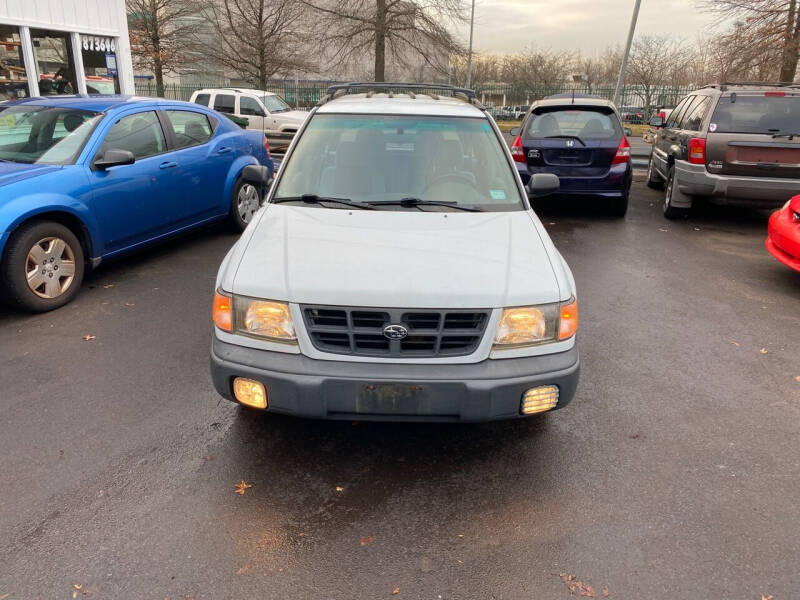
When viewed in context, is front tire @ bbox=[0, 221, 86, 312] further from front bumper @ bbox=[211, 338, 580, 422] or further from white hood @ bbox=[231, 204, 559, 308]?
front bumper @ bbox=[211, 338, 580, 422]

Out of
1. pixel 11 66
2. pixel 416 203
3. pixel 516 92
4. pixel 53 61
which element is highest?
pixel 516 92

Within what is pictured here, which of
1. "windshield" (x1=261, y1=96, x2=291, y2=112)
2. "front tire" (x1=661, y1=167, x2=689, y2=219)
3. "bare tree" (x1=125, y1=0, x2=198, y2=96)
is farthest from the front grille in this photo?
"bare tree" (x1=125, y1=0, x2=198, y2=96)

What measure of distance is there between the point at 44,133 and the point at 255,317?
412cm

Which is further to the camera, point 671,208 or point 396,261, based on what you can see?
point 671,208

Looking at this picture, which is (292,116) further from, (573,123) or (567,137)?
(567,137)

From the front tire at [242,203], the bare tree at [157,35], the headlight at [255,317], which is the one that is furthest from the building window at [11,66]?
the bare tree at [157,35]

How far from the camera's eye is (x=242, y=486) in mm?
2953

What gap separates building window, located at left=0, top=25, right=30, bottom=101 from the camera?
11.3 meters

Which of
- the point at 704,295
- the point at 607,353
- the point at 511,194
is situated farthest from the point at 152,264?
the point at 704,295

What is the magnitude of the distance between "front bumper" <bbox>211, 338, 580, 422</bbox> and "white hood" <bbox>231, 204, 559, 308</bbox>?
29 centimetres

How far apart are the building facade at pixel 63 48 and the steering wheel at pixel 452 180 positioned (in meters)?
10.9

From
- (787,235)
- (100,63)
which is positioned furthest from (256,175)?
(100,63)

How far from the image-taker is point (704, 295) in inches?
235

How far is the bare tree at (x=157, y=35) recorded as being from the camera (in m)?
25.7
